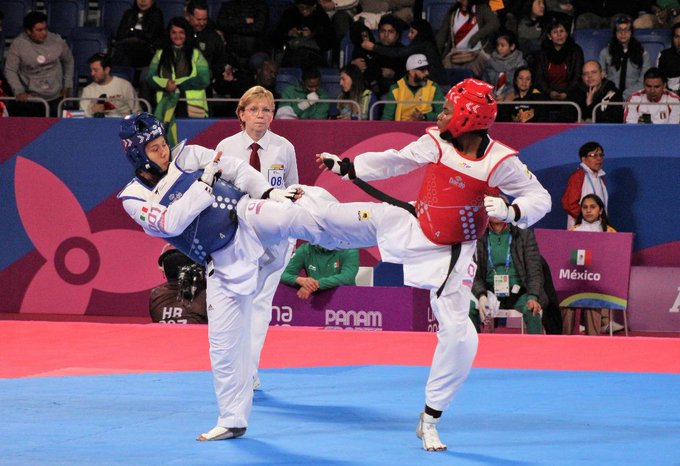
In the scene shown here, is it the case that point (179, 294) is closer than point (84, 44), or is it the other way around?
point (179, 294)

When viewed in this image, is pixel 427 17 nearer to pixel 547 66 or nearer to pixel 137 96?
pixel 547 66

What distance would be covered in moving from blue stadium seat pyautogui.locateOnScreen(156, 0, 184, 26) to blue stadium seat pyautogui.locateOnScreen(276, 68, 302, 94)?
81.2 inches

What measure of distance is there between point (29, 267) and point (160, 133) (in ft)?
23.2

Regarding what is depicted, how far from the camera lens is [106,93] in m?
13.0

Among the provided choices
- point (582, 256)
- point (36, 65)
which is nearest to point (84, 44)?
point (36, 65)

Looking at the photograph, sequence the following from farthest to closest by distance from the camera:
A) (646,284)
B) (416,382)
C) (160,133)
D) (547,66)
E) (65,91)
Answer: (65,91) → (547,66) → (646,284) → (416,382) → (160,133)

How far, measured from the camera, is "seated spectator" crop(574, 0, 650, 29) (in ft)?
45.3

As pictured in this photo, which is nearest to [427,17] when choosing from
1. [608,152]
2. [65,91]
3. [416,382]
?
[608,152]

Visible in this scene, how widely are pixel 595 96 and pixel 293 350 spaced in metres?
4.94

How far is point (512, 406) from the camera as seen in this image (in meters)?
7.48

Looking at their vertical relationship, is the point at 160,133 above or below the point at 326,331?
above

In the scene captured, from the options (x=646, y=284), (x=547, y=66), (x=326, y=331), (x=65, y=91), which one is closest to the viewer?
(x=326, y=331)

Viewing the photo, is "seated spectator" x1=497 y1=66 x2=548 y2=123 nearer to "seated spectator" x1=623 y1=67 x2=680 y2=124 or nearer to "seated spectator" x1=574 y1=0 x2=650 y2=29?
"seated spectator" x1=623 y1=67 x2=680 y2=124

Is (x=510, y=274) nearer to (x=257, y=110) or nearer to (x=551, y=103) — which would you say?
(x=551, y=103)
